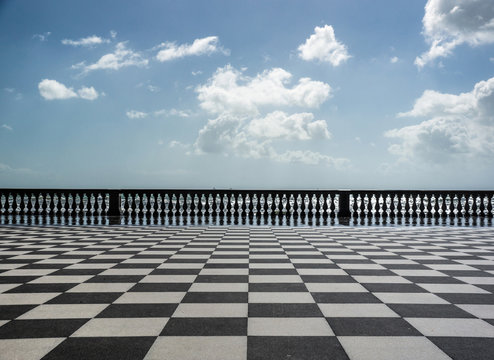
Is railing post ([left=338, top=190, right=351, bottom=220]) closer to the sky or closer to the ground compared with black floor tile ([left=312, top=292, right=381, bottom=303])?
closer to the sky

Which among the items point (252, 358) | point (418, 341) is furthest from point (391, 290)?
point (252, 358)

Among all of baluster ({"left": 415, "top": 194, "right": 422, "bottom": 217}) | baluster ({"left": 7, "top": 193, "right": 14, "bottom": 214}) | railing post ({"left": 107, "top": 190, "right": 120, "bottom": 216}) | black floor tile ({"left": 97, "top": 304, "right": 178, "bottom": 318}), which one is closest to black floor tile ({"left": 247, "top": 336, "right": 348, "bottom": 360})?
black floor tile ({"left": 97, "top": 304, "right": 178, "bottom": 318})

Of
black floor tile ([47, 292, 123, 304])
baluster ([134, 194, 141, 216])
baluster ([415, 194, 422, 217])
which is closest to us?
black floor tile ([47, 292, 123, 304])

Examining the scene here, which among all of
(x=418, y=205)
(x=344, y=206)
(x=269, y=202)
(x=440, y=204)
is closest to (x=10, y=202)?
(x=269, y=202)

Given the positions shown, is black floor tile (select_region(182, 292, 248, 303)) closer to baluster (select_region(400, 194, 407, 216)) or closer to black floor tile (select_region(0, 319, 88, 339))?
black floor tile (select_region(0, 319, 88, 339))

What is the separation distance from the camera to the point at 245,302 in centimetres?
332

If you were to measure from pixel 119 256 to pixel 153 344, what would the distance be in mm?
3426

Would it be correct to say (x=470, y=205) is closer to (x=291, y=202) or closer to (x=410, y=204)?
(x=410, y=204)

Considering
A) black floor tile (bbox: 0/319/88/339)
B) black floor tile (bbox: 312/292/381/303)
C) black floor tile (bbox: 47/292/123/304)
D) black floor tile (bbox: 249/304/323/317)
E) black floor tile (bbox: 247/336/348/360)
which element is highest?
black floor tile (bbox: 247/336/348/360)

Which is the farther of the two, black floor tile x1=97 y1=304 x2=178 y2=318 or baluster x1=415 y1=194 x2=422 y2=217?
baluster x1=415 y1=194 x2=422 y2=217

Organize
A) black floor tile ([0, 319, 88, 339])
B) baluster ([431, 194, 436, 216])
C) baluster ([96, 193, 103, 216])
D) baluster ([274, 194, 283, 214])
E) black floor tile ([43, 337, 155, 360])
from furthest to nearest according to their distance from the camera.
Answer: baluster ([431, 194, 436, 216])
baluster ([96, 193, 103, 216])
baluster ([274, 194, 283, 214])
black floor tile ([0, 319, 88, 339])
black floor tile ([43, 337, 155, 360])

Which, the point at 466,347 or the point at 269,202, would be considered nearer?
the point at 466,347

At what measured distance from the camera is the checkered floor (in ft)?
7.84

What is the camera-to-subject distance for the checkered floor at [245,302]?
7.84ft
